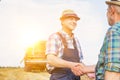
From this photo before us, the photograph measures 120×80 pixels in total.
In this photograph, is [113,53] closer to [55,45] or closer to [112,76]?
[112,76]

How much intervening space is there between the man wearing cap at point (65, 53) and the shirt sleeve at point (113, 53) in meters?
1.63

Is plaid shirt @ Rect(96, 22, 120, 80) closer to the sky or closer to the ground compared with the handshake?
closer to the sky

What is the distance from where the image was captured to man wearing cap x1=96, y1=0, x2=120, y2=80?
288 cm

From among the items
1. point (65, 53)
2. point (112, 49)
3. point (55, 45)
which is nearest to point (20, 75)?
point (65, 53)

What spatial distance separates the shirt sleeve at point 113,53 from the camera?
2889 millimetres

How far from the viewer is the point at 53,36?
16.5 feet

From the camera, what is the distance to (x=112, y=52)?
9.57ft

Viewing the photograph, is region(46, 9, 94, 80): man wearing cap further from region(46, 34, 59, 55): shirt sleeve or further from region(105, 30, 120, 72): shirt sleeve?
region(105, 30, 120, 72): shirt sleeve

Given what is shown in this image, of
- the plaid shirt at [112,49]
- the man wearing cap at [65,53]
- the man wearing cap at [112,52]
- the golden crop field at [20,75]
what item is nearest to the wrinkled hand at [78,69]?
the man wearing cap at [65,53]

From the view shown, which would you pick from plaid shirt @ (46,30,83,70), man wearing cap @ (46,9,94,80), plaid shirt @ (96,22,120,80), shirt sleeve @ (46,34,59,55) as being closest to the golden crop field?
man wearing cap @ (46,9,94,80)

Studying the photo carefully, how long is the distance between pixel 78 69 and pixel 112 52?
1.75 metres

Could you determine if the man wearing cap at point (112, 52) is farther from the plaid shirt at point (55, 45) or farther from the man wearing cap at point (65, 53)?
the plaid shirt at point (55, 45)

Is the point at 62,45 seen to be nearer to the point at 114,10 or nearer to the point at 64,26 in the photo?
the point at 64,26

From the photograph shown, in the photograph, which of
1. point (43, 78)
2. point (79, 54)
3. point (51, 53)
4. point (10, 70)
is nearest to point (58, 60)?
point (51, 53)
